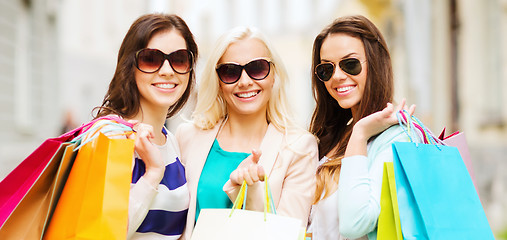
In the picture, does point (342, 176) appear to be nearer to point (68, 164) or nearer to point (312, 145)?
point (312, 145)

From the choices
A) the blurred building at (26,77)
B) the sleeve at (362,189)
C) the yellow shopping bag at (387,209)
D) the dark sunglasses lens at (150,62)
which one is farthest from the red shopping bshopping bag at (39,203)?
the blurred building at (26,77)

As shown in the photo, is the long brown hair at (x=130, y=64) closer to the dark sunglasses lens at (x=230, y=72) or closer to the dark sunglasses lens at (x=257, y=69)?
the dark sunglasses lens at (x=230, y=72)

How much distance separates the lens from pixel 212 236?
2.21 metres

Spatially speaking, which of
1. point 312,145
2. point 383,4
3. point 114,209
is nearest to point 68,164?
point 114,209

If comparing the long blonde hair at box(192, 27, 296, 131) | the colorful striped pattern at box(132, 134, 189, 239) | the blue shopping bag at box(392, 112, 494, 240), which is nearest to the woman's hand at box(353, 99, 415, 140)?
the blue shopping bag at box(392, 112, 494, 240)

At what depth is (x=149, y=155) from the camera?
7.88 feet

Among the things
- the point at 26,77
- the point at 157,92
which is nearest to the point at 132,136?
the point at 157,92

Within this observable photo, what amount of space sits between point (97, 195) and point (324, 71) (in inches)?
49.2

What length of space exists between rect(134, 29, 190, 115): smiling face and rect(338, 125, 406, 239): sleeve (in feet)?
2.96

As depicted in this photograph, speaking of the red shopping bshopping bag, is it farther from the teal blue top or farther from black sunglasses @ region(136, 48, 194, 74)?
the teal blue top

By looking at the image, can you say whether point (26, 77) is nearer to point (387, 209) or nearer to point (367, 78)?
point (367, 78)

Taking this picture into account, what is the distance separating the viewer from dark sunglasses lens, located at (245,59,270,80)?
281 centimetres

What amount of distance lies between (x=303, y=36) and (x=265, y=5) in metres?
3.30

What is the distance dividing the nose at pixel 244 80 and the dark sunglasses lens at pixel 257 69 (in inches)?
0.6
